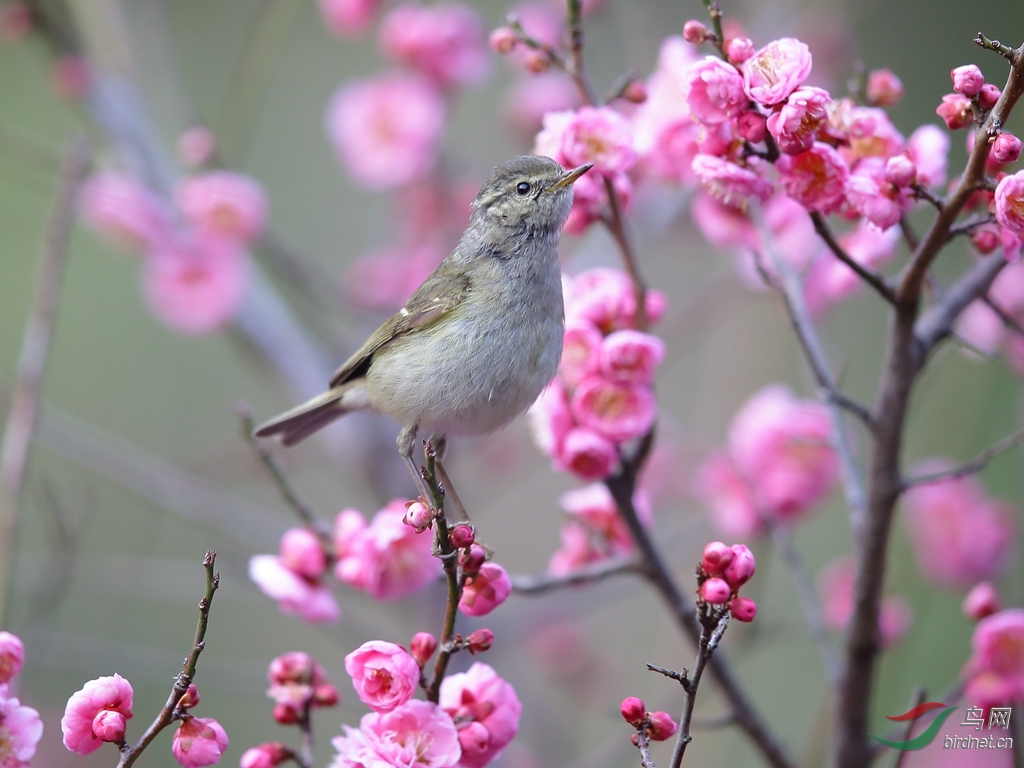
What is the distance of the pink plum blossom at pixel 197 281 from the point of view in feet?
11.1

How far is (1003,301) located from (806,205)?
1.07m

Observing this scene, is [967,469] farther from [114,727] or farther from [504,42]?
[114,727]

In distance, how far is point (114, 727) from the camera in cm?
109

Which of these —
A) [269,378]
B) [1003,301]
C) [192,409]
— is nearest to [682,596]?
[1003,301]

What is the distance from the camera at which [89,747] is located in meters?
1.14

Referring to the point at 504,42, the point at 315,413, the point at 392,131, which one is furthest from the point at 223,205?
the point at 504,42

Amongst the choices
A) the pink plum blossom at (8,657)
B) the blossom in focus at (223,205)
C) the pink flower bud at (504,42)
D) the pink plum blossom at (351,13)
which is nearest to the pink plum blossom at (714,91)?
the pink flower bud at (504,42)

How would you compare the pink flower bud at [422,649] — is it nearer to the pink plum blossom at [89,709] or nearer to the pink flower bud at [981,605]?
the pink plum blossom at [89,709]

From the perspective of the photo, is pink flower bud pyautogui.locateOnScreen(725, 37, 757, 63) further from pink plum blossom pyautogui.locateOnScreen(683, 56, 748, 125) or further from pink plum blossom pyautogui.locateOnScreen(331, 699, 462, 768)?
pink plum blossom pyautogui.locateOnScreen(331, 699, 462, 768)

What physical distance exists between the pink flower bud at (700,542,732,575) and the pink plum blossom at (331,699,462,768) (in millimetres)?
395

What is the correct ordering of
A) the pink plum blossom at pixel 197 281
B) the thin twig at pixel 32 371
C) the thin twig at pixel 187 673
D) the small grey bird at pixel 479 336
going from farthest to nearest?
the pink plum blossom at pixel 197 281 → the small grey bird at pixel 479 336 → the thin twig at pixel 32 371 → the thin twig at pixel 187 673

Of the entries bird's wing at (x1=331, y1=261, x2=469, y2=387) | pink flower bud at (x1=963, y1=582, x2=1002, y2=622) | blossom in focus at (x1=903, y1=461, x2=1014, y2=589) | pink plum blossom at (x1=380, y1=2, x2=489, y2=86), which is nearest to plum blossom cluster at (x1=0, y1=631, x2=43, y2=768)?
bird's wing at (x1=331, y1=261, x2=469, y2=387)

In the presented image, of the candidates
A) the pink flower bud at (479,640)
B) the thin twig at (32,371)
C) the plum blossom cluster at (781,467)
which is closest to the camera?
the pink flower bud at (479,640)

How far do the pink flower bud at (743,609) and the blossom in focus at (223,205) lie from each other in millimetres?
2637
